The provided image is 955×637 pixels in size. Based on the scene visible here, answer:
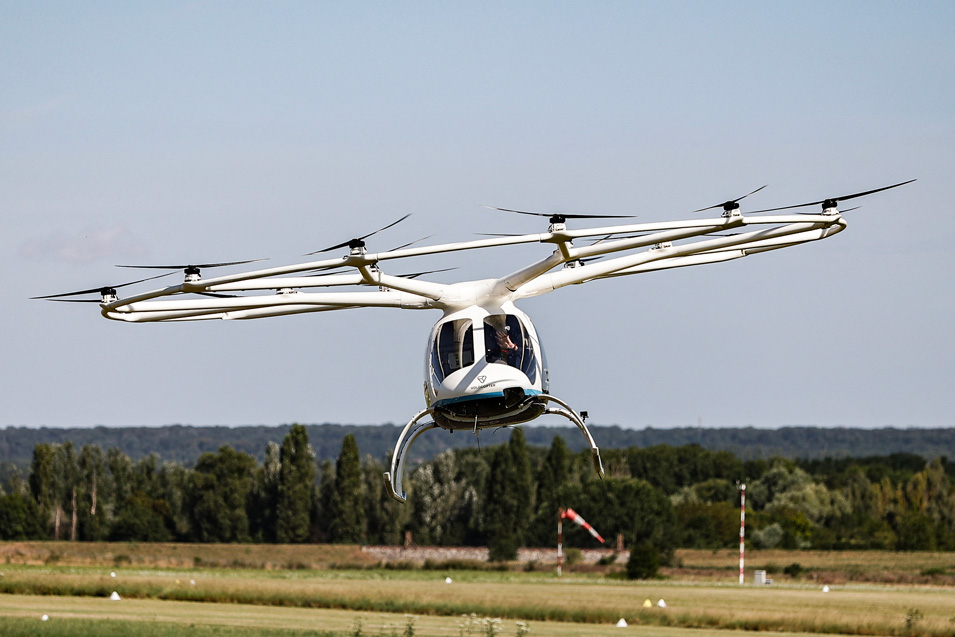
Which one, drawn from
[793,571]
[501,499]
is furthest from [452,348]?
[501,499]

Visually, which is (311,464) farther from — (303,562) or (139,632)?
(139,632)

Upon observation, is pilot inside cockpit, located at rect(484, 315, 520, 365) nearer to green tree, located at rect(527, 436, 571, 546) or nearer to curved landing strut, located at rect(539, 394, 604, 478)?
curved landing strut, located at rect(539, 394, 604, 478)

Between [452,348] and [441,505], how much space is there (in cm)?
12412

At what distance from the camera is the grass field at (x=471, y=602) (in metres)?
49.7

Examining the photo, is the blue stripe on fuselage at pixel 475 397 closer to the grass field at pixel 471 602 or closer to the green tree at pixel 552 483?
the grass field at pixel 471 602

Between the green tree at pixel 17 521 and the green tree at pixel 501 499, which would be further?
the green tree at pixel 17 521

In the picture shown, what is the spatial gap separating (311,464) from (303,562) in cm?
2452

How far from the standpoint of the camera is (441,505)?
490ft

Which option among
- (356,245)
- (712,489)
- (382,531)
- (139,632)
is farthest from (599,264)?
(712,489)

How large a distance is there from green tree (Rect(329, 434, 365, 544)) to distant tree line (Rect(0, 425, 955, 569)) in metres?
0.13

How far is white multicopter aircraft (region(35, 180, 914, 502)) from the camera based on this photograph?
2397 centimetres

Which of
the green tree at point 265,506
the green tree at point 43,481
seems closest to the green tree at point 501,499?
the green tree at point 265,506

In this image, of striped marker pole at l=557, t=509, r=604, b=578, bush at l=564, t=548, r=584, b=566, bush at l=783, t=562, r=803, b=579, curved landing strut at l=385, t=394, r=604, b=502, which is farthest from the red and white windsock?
curved landing strut at l=385, t=394, r=604, b=502

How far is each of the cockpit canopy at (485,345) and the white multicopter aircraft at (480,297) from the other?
19 millimetres
